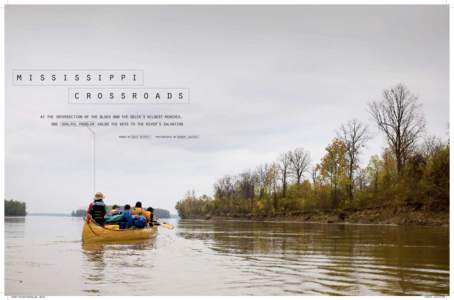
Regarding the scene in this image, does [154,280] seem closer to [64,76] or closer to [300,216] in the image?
[64,76]

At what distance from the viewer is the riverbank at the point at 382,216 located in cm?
3014

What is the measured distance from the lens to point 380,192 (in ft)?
127

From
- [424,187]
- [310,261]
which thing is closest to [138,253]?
[310,261]

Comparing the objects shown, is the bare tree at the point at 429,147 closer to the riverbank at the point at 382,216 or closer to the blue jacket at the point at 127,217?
the riverbank at the point at 382,216

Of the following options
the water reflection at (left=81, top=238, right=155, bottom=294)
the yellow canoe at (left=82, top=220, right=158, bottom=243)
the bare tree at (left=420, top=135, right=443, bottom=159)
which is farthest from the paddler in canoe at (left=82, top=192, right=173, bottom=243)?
the bare tree at (left=420, top=135, right=443, bottom=159)

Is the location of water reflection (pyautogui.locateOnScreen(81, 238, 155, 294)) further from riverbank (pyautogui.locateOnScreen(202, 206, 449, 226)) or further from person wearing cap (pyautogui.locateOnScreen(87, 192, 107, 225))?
riverbank (pyautogui.locateOnScreen(202, 206, 449, 226))

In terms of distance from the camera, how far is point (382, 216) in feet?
121

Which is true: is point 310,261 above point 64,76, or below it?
below

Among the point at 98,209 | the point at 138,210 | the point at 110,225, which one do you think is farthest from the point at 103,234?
the point at 138,210

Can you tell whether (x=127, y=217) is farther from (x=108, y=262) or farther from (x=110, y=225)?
(x=108, y=262)

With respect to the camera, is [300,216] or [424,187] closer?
[424,187]

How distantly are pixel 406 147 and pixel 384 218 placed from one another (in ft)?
19.8

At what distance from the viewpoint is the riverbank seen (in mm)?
30141

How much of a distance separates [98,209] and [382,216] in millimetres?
24621
